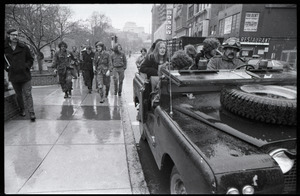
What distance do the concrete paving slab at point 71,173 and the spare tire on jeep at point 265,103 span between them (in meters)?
1.10

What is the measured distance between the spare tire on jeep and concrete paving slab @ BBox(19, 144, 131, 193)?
3.60ft

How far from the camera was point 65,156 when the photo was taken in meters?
1.43

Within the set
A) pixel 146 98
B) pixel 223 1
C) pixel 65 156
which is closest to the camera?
pixel 223 1

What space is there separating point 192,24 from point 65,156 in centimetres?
4031

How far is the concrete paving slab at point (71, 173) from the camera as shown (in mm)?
1111

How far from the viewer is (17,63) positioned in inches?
46.8

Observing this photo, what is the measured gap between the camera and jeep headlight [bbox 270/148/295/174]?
1334 millimetres

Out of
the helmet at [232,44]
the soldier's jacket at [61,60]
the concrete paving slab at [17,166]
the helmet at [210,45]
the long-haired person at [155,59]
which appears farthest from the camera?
the soldier's jacket at [61,60]

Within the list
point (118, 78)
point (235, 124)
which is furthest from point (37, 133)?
point (118, 78)

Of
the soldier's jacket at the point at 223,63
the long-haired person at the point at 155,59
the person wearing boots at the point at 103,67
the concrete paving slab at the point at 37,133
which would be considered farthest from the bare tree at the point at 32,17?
the person wearing boots at the point at 103,67

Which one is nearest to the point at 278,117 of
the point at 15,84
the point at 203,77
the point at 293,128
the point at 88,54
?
the point at 293,128

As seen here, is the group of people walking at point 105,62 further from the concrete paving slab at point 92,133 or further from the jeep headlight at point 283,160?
the jeep headlight at point 283,160

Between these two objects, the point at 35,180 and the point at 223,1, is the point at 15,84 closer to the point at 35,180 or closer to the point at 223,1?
the point at 35,180

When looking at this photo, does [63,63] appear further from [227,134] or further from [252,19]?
[227,134]
